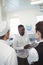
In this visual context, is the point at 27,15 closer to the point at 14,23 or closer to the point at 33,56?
the point at 14,23

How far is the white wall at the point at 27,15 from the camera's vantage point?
7.30 m

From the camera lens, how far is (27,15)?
746 centimetres

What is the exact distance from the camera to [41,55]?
4.49 feet

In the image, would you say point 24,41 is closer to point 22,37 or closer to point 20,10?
point 22,37

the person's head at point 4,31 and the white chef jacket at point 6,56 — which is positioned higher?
the person's head at point 4,31

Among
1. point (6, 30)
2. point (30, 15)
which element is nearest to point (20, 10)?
point (30, 15)

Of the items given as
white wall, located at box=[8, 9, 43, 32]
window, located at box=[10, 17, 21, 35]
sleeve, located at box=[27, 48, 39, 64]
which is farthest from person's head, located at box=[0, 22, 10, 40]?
window, located at box=[10, 17, 21, 35]

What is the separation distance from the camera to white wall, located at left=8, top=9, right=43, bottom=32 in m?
7.30

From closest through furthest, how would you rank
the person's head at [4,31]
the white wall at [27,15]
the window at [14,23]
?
the person's head at [4,31]
the white wall at [27,15]
the window at [14,23]

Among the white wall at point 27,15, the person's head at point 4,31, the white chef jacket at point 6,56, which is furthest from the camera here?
the white wall at point 27,15

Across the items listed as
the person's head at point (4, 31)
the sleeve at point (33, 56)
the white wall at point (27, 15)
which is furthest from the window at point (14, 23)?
the sleeve at point (33, 56)

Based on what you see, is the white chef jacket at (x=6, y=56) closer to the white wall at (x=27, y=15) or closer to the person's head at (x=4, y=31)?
the person's head at (x=4, y=31)

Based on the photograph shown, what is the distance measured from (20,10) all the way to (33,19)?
947 mm

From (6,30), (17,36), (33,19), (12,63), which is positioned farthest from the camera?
(33,19)
